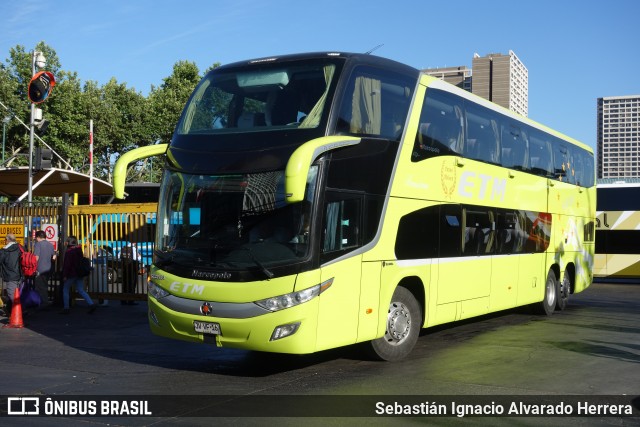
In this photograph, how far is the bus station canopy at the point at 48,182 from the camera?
2551 cm

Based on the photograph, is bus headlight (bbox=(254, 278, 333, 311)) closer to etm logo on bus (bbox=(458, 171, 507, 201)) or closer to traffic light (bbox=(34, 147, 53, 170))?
etm logo on bus (bbox=(458, 171, 507, 201))

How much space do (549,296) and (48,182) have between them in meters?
19.4

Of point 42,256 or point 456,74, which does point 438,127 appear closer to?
point 42,256

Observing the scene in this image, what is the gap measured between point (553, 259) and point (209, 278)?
34.8 ft

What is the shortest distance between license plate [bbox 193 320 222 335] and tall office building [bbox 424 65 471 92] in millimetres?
123310

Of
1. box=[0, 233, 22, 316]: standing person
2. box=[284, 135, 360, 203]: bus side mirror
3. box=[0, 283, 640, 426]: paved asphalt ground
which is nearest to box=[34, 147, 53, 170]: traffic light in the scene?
box=[0, 233, 22, 316]: standing person

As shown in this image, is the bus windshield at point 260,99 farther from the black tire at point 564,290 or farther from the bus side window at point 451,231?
the black tire at point 564,290

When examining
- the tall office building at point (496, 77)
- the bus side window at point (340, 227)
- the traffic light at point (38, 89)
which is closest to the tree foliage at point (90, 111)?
the traffic light at point (38, 89)

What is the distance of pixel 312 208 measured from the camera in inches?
352

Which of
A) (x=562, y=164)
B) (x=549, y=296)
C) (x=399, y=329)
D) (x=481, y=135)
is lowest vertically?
(x=549, y=296)

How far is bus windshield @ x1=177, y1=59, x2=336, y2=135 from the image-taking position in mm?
9477

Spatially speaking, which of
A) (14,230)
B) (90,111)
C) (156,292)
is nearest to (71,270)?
(14,230)

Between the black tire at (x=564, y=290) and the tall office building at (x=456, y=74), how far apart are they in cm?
11288

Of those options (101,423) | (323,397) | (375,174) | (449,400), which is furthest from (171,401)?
(375,174)
